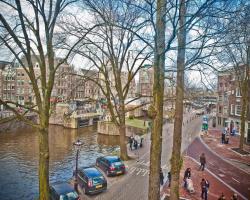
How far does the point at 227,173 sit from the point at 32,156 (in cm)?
2143

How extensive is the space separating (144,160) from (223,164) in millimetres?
7123

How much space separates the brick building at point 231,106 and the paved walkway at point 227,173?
1086 cm

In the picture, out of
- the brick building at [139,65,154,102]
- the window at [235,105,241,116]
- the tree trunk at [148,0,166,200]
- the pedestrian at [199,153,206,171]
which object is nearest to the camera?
the tree trunk at [148,0,166,200]

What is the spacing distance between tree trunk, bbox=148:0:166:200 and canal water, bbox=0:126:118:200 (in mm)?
14934

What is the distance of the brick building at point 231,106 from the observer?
3953cm

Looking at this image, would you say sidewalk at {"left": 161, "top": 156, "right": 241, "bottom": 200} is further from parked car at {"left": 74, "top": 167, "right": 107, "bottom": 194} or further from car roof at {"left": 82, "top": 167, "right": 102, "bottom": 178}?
car roof at {"left": 82, "top": 167, "right": 102, "bottom": 178}

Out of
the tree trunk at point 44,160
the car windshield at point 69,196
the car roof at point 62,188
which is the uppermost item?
the tree trunk at point 44,160

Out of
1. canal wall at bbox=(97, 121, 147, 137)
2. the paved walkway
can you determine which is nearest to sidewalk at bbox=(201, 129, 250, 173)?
the paved walkway

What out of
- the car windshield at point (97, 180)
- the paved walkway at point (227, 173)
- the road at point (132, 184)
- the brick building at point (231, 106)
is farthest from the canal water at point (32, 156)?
the brick building at point (231, 106)

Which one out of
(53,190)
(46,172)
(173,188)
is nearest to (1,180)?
(53,190)

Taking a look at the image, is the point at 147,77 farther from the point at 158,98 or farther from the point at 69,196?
the point at 158,98

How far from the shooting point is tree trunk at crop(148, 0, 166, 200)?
702cm

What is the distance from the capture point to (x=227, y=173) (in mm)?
20906

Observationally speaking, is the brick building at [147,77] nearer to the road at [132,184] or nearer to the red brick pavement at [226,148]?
the road at [132,184]
